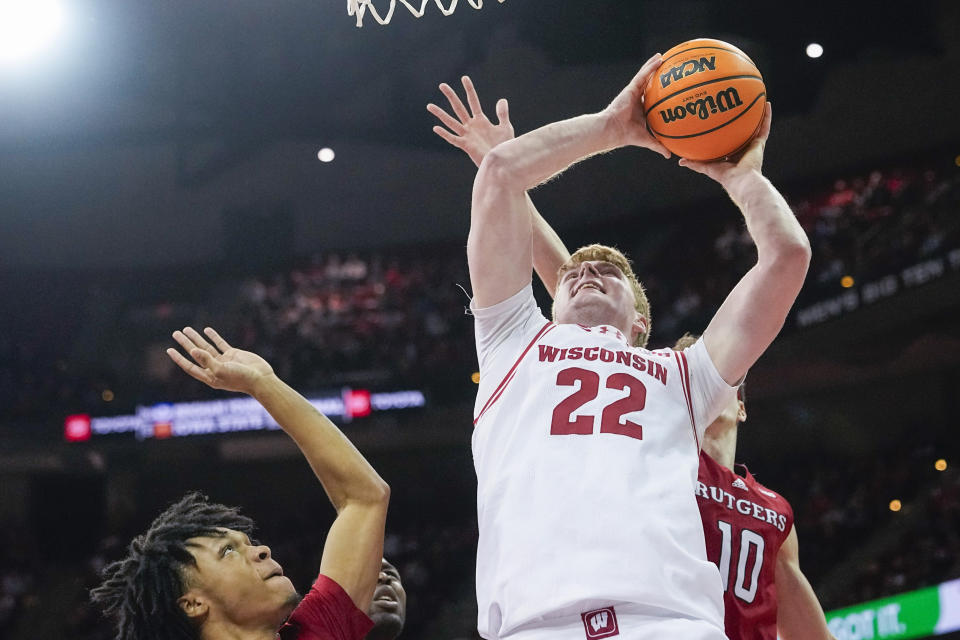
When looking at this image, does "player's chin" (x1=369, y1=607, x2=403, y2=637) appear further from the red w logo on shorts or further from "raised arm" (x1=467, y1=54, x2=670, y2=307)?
"raised arm" (x1=467, y1=54, x2=670, y2=307)

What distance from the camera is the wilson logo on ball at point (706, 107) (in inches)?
109

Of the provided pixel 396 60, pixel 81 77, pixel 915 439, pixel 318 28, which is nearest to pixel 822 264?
pixel 915 439

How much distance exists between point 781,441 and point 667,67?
577 inches

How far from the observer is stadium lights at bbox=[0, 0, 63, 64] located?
1080cm

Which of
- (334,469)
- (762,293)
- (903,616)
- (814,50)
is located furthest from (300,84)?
(762,293)

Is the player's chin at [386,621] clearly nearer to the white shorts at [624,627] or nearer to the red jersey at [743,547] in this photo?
the white shorts at [624,627]

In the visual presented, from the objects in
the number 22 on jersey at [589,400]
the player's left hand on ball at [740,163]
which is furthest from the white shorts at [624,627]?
the player's left hand on ball at [740,163]

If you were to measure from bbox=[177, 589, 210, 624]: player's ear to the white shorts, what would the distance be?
0.84 m

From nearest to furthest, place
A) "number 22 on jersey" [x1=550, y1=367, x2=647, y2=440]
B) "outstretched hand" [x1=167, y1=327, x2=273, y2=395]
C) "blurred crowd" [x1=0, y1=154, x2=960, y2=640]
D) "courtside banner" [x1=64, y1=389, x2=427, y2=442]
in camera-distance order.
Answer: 1. "number 22 on jersey" [x1=550, y1=367, x2=647, y2=440]
2. "outstretched hand" [x1=167, y1=327, x2=273, y2=395]
3. "blurred crowd" [x1=0, y1=154, x2=960, y2=640]
4. "courtside banner" [x1=64, y1=389, x2=427, y2=442]

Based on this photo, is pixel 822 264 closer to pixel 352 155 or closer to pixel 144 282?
pixel 352 155

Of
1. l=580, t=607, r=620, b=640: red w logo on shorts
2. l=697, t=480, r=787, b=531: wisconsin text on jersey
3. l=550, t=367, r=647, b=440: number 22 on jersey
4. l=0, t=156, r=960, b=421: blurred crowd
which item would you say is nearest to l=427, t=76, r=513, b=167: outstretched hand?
l=550, t=367, r=647, b=440: number 22 on jersey

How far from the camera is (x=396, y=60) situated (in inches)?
520

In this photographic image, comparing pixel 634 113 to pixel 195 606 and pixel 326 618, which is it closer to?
pixel 326 618

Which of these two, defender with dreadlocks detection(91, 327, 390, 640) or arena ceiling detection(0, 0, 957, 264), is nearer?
defender with dreadlocks detection(91, 327, 390, 640)
